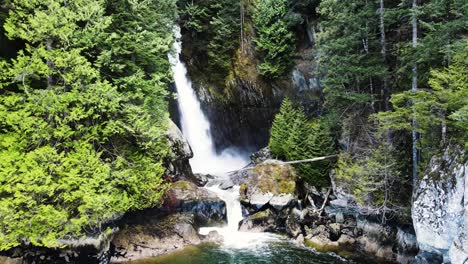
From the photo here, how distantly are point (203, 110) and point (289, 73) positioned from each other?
8.87 m

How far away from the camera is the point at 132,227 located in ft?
60.7

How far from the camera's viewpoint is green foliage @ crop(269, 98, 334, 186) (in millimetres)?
22516

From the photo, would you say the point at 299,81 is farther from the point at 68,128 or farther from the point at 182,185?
the point at 68,128

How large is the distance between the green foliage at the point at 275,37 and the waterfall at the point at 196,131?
7.16 meters

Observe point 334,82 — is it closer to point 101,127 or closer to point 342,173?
point 342,173

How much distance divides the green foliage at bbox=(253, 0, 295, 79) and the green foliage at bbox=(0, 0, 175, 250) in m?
14.6

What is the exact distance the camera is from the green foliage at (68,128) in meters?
13.4

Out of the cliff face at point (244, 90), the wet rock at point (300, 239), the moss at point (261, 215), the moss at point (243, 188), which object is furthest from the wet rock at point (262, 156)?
the wet rock at point (300, 239)

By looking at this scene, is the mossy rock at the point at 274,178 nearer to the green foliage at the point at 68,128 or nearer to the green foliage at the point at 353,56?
the green foliage at the point at 353,56

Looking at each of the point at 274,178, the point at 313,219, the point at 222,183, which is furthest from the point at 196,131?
the point at 313,219

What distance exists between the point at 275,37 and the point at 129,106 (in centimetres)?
1783

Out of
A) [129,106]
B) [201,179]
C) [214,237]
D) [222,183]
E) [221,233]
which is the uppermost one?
[129,106]

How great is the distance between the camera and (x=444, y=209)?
11.7 metres

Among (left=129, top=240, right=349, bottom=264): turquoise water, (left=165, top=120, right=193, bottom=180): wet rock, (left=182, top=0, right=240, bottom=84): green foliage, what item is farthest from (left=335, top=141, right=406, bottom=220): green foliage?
(left=182, top=0, right=240, bottom=84): green foliage
